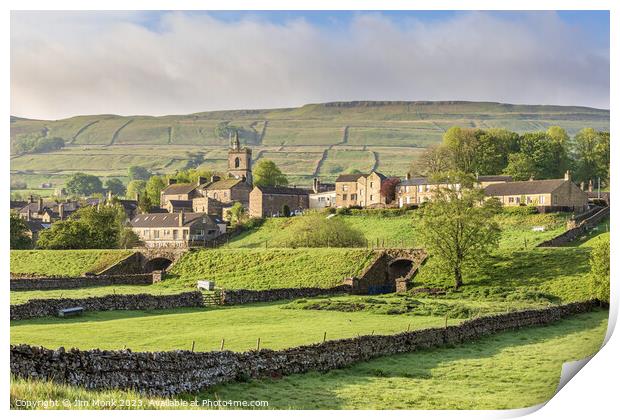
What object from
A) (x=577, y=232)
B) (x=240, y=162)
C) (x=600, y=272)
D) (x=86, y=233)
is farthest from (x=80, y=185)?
(x=600, y=272)

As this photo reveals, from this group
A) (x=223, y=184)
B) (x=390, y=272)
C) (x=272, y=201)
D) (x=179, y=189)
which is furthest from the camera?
(x=179, y=189)

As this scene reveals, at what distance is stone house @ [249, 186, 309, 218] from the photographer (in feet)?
250

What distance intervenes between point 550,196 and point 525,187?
354 cm

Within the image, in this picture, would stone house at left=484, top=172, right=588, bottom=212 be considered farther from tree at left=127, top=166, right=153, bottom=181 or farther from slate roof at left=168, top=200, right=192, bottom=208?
tree at left=127, top=166, right=153, bottom=181

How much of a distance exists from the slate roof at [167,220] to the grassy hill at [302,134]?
39.1 metres

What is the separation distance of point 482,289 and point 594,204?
29559 millimetres

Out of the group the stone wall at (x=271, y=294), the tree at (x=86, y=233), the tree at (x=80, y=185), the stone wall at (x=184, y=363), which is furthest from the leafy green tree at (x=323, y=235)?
the tree at (x=80, y=185)

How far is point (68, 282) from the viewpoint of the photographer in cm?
3991

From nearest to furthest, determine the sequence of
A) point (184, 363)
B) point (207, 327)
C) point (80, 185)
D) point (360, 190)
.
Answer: point (184, 363), point (207, 327), point (360, 190), point (80, 185)

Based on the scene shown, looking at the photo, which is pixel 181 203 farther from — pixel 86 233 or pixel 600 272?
pixel 600 272

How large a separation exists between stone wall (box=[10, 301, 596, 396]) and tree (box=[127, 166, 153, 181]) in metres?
96.7

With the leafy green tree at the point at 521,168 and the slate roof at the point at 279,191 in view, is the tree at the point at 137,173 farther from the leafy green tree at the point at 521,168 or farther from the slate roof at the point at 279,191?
the leafy green tree at the point at 521,168

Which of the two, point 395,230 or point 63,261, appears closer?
point 63,261
